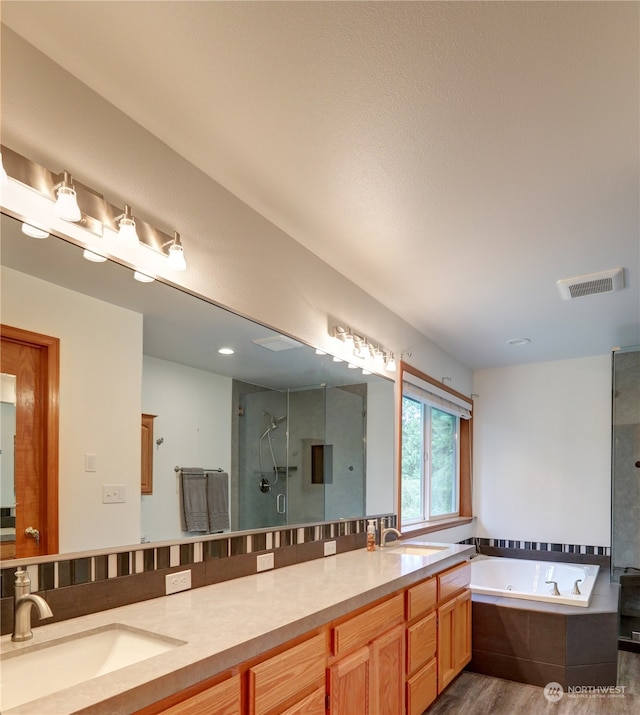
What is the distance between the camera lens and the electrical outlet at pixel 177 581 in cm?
204

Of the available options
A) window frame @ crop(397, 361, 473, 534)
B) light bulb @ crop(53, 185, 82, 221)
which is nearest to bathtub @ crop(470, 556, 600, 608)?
window frame @ crop(397, 361, 473, 534)

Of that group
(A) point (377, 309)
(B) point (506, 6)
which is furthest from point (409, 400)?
(B) point (506, 6)

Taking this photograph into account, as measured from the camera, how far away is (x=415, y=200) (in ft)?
8.31

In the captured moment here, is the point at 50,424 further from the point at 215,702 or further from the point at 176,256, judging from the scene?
the point at 215,702

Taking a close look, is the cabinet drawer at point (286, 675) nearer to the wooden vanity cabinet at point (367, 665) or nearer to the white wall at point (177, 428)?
the wooden vanity cabinet at point (367, 665)

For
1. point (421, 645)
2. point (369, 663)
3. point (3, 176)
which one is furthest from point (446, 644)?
point (3, 176)

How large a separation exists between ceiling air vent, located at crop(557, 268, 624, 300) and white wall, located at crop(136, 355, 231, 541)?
2.25 metres

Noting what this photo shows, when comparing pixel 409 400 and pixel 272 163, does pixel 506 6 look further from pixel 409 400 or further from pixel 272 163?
pixel 409 400

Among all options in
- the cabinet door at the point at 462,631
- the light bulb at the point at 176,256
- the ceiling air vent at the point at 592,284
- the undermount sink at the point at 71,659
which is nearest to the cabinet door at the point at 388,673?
the cabinet door at the point at 462,631

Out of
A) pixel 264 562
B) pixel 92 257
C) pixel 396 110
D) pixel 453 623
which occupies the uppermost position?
pixel 396 110

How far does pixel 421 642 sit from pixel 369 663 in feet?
2.08

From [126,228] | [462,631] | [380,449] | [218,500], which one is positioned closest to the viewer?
[126,228]

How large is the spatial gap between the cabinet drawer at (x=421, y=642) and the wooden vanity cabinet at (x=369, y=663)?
99 millimetres

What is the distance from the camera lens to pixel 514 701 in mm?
3285
